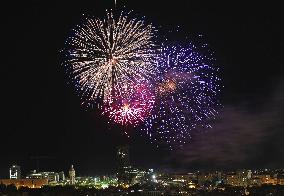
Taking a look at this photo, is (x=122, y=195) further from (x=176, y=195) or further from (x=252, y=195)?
→ (x=252, y=195)

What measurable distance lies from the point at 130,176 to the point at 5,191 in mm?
44040

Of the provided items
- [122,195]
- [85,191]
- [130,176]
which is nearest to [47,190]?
Result: [85,191]

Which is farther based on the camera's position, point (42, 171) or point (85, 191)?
point (42, 171)

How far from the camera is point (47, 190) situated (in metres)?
65.0

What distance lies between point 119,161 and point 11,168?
849 inches

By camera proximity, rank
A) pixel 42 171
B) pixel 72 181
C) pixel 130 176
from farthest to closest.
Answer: pixel 42 171
pixel 130 176
pixel 72 181

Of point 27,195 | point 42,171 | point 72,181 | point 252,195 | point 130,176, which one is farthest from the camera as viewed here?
point 42,171

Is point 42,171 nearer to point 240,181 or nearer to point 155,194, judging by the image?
point 240,181

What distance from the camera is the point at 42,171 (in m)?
119

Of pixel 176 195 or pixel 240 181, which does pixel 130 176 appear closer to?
pixel 240 181

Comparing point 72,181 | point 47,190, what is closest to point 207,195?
point 47,190

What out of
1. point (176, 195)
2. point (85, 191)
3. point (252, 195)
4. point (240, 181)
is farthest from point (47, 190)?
point (240, 181)

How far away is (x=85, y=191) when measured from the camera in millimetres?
64062

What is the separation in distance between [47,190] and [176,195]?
1605 cm
